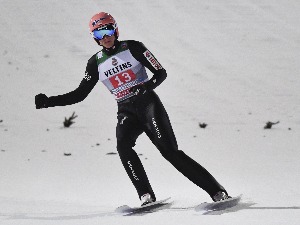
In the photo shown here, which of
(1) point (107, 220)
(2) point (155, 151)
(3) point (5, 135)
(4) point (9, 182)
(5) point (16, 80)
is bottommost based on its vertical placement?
(1) point (107, 220)

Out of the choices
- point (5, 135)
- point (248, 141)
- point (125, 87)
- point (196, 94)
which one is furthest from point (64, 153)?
point (196, 94)

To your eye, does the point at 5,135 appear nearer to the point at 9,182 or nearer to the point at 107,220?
the point at 9,182

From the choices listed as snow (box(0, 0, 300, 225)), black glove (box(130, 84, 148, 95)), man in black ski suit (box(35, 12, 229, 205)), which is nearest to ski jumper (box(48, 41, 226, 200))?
man in black ski suit (box(35, 12, 229, 205))

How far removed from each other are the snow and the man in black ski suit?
0.34m

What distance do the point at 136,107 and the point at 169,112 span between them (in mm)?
8529

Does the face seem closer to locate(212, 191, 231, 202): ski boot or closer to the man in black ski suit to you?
the man in black ski suit

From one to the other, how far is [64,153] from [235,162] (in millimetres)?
2523

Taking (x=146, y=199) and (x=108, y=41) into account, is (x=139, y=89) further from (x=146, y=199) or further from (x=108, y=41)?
(x=146, y=199)

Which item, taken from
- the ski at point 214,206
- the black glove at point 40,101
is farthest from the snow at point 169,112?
the black glove at point 40,101

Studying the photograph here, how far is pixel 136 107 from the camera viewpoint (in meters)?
5.82

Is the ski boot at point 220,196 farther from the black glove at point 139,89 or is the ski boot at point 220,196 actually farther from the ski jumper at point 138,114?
the black glove at point 139,89

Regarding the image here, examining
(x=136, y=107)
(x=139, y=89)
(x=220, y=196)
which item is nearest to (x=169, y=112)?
(x=136, y=107)

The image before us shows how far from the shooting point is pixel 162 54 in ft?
68.7

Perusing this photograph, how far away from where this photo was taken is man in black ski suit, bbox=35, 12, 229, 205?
5.72m
